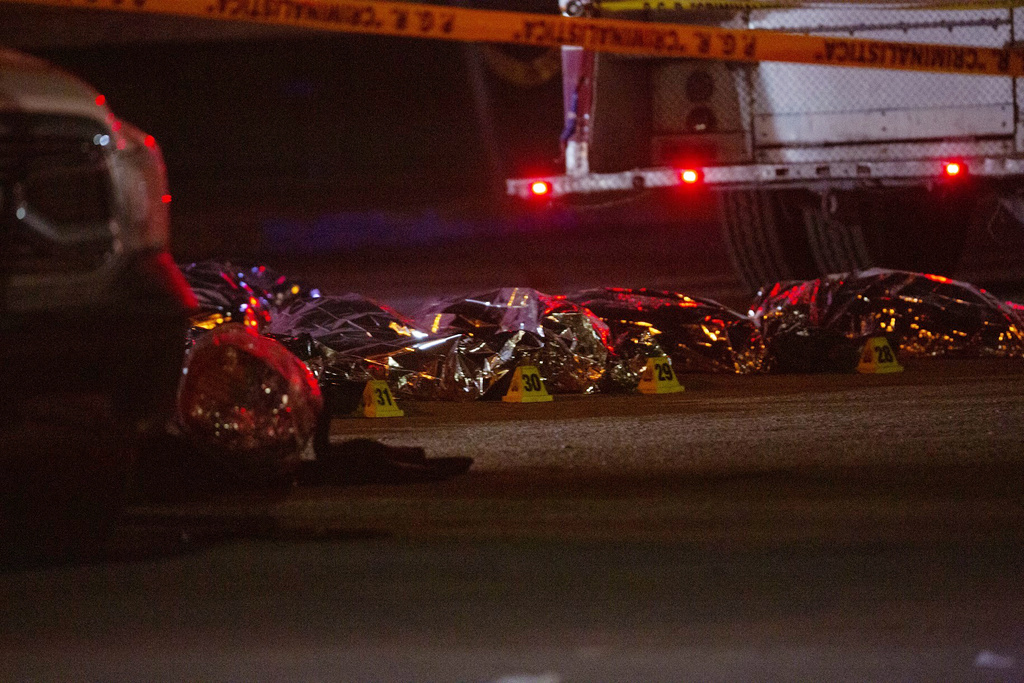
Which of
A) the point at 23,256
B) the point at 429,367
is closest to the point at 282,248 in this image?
the point at 429,367

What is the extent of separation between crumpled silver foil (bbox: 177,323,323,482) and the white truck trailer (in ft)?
19.3

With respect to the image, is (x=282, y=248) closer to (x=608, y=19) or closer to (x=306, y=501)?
(x=608, y=19)

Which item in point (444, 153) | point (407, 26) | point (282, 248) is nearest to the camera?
point (407, 26)

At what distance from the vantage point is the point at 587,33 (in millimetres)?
9164

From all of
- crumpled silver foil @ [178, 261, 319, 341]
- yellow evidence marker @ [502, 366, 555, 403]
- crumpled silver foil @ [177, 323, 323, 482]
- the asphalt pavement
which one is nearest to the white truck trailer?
crumpled silver foil @ [178, 261, 319, 341]

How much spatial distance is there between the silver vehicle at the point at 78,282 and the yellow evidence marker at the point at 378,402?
295 centimetres

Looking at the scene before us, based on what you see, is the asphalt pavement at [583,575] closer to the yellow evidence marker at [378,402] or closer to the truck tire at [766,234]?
the yellow evidence marker at [378,402]

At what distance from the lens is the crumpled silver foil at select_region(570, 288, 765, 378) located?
8344mm

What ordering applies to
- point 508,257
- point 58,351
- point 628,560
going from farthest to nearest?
point 508,257 → point 628,560 → point 58,351

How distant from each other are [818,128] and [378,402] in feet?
16.7

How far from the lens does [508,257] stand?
17078 mm

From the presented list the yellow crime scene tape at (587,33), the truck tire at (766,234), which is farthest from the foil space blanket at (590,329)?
the truck tire at (766,234)

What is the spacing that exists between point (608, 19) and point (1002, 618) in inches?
283

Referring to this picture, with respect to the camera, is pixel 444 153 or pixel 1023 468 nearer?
pixel 1023 468
